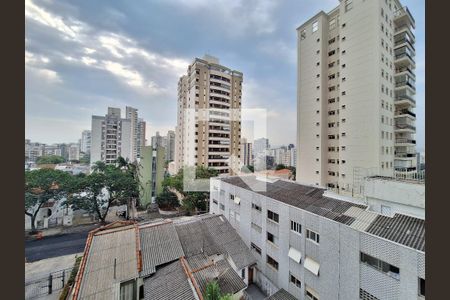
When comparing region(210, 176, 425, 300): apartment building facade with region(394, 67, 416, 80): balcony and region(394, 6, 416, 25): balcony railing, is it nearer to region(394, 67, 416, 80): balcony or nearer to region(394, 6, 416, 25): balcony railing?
region(394, 67, 416, 80): balcony

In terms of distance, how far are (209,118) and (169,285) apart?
84.5 feet

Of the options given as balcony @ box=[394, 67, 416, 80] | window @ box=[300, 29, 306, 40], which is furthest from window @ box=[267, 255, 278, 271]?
window @ box=[300, 29, 306, 40]

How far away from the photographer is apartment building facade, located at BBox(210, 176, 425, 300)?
526 cm

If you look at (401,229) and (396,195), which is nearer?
(401,229)

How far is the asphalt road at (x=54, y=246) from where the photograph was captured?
14156 mm

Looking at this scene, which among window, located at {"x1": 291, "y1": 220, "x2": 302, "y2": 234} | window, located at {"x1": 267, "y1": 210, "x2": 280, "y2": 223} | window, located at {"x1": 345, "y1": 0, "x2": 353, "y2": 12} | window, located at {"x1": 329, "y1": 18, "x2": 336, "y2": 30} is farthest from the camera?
window, located at {"x1": 329, "y1": 18, "x2": 336, "y2": 30}

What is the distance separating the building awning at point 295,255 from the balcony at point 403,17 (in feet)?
83.0

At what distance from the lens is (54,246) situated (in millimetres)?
15297

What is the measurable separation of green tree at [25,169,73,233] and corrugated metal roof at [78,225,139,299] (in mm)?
12616

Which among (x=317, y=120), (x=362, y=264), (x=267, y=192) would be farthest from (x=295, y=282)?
(x=317, y=120)

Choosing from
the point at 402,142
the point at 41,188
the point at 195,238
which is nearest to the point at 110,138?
the point at 41,188

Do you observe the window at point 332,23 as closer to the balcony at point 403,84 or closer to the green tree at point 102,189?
the balcony at point 403,84

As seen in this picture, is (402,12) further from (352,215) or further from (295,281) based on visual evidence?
(295,281)

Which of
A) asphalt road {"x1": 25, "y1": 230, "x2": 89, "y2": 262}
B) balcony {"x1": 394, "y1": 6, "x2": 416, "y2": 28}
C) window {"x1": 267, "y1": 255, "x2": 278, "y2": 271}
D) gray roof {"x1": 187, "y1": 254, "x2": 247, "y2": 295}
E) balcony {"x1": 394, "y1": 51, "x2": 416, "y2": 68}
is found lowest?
asphalt road {"x1": 25, "y1": 230, "x2": 89, "y2": 262}
